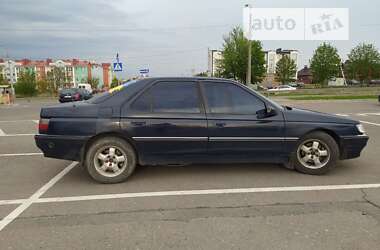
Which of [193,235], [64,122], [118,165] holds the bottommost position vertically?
[193,235]

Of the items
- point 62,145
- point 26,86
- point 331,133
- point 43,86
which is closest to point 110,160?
point 62,145

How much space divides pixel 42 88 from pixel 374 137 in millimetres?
50505

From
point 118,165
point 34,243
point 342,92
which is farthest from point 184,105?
point 342,92

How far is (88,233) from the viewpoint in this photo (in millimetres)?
3037

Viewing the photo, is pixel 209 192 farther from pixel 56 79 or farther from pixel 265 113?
pixel 56 79

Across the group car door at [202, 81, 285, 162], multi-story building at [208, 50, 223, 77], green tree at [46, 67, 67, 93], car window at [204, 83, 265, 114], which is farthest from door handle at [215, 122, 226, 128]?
green tree at [46, 67, 67, 93]

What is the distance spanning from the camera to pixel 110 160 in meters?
4.47

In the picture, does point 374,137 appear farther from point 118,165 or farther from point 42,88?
point 42,88

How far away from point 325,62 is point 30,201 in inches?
2003

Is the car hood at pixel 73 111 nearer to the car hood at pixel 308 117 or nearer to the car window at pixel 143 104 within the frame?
the car window at pixel 143 104

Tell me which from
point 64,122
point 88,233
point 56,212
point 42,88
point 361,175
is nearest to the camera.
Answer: point 88,233

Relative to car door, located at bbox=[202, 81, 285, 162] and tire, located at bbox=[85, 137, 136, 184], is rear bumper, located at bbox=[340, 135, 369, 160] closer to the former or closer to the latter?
car door, located at bbox=[202, 81, 285, 162]

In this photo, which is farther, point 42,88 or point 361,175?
point 42,88

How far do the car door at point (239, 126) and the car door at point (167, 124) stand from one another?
0.17 metres
